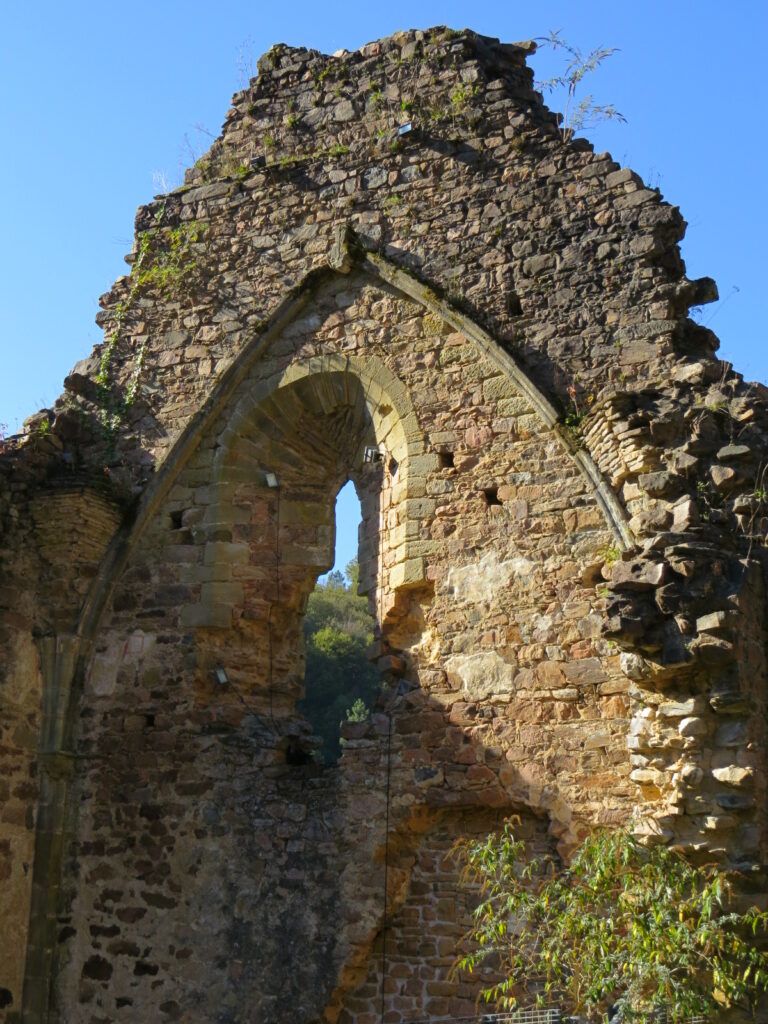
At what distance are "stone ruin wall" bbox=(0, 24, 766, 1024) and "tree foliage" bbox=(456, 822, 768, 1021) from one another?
0.24 meters

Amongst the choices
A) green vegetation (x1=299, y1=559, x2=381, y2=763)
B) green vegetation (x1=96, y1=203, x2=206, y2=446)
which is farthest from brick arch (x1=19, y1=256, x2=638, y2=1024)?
green vegetation (x1=299, y1=559, x2=381, y2=763)

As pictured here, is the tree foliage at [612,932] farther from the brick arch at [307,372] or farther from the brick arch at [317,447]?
the brick arch at [317,447]

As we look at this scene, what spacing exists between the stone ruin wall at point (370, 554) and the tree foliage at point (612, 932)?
24 centimetres

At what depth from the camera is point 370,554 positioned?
388 inches

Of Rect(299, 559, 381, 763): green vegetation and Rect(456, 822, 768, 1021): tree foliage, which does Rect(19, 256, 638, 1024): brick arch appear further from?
Rect(299, 559, 381, 763): green vegetation

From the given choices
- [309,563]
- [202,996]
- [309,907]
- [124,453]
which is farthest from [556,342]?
[202,996]

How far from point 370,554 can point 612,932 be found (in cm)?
347

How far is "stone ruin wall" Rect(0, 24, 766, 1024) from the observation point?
27.3 ft

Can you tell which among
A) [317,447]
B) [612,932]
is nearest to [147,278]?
[317,447]

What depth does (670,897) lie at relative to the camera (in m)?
7.25

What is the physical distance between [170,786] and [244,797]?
0.55 metres

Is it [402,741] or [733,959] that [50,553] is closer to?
[402,741]

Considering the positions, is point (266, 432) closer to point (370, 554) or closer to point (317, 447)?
point (317, 447)

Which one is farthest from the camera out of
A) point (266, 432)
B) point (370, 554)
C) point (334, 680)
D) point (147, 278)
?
point (334, 680)
